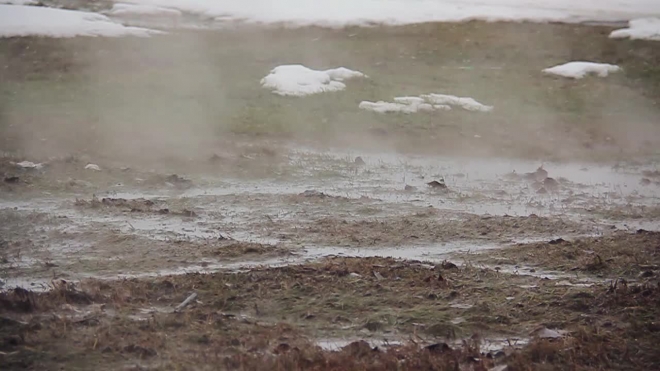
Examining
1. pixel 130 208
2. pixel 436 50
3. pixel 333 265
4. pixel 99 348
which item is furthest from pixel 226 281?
pixel 436 50

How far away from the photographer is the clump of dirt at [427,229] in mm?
7039

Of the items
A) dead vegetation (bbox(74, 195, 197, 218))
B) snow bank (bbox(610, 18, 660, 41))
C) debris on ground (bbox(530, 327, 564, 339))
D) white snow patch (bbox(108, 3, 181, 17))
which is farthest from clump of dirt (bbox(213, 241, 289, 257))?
white snow patch (bbox(108, 3, 181, 17))

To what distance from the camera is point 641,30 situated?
1411 cm

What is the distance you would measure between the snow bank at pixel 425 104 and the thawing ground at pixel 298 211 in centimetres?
208

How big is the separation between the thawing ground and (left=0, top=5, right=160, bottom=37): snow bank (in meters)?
5.31

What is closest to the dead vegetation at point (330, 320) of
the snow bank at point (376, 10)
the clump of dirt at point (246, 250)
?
the clump of dirt at point (246, 250)

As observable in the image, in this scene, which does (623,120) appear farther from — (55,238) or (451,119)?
(55,238)

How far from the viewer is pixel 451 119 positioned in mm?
12477

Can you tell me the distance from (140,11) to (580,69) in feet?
26.6

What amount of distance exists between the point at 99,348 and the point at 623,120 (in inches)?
407

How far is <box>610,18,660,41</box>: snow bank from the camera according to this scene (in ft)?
45.1

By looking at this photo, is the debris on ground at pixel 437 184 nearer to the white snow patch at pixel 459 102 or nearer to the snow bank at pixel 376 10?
the white snow patch at pixel 459 102

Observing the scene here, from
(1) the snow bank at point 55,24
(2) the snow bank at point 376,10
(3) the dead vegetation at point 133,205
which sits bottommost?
(3) the dead vegetation at point 133,205

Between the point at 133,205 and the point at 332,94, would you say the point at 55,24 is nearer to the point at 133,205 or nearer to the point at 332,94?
the point at 332,94
